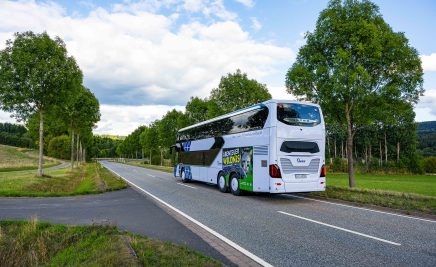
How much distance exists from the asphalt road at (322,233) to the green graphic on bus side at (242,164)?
7.47 ft

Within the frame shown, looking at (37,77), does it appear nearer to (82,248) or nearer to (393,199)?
(82,248)

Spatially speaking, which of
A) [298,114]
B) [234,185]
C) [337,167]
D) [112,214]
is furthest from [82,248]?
[337,167]

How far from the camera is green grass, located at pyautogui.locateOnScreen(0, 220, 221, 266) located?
5.46 meters

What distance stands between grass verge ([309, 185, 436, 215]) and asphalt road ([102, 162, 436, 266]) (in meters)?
0.94

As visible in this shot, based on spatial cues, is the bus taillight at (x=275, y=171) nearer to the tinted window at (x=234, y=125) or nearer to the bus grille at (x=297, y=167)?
the bus grille at (x=297, y=167)

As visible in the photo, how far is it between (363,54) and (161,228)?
1367 cm

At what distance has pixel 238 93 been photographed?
3312 centimetres

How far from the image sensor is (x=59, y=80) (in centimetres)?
2253

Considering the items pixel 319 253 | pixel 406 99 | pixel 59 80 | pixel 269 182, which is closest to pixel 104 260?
pixel 319 253

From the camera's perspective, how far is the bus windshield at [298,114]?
44.3 feet

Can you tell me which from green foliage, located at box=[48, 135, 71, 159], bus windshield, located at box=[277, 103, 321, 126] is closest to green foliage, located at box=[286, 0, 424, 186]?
bus windshield, located at box=[277, 103, 321, 126]

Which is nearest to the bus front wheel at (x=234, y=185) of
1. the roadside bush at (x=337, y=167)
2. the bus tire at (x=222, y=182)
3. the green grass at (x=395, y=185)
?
the bus tire at (x=222, y=182)

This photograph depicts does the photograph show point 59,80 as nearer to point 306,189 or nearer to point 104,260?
point 306,189

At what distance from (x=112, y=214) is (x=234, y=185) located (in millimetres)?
6843
